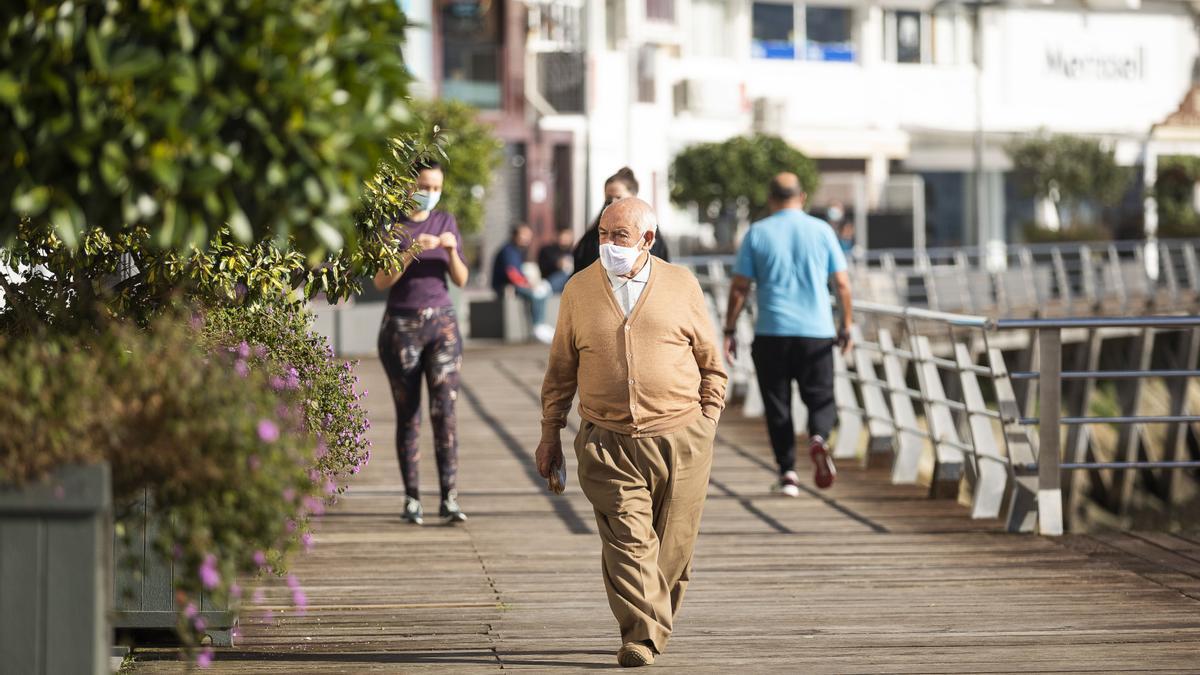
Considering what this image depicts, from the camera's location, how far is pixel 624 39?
44.2 metres

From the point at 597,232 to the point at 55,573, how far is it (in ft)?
16.7

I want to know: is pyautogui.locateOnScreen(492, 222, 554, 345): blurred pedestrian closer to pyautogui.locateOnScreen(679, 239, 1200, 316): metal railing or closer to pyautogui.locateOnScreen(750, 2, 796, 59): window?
pyautogui.locateOnScreen(679, 239, 1200, 316): metal railing

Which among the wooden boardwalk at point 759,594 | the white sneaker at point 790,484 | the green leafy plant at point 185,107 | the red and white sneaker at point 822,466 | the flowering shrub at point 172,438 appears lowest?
the wooden boardwalk at point 759,594

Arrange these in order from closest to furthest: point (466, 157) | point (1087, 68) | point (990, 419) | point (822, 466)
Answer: point (822, 466)
point (990, 419)
point (466, 157)
point (1087, 68)

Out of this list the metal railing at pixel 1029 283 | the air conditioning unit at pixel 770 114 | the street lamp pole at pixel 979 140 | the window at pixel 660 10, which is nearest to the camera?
the metal railing at pixel 1029 283

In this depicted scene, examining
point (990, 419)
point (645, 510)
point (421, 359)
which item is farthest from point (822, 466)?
point (645, 510)

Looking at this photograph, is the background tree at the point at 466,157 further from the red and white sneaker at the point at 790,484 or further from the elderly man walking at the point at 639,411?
the elderly man walking at the point at 639,411

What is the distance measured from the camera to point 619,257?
6.54 m

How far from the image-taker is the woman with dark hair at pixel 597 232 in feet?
29.3

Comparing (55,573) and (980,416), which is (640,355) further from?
(980,416)

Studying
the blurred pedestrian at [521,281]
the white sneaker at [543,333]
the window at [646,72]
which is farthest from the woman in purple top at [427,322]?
the window at [646,72]

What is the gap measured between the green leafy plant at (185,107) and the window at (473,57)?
36.7 m

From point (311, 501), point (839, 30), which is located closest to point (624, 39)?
point (839, 30)

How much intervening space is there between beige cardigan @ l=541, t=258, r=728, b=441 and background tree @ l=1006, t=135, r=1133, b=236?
39.0 m
